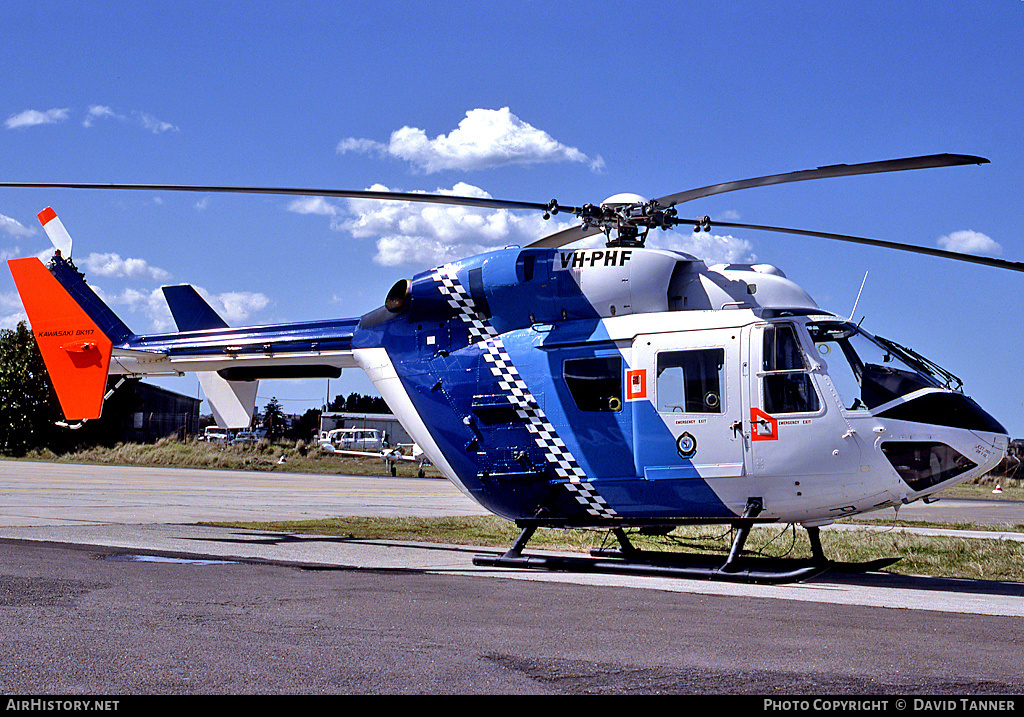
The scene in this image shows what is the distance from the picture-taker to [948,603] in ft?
28.9

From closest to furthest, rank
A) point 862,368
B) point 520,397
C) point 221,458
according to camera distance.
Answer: point 862,368
point 520,397
point 221,458

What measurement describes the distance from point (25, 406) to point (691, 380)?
55411 mm

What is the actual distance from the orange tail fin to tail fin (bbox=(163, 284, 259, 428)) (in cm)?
145

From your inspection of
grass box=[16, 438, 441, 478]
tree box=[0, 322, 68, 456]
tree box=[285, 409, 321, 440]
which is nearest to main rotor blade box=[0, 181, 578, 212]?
grass box=[16, 438, 441, 478]

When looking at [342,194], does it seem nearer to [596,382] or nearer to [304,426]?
[596,382]

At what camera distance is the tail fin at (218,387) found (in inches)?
628

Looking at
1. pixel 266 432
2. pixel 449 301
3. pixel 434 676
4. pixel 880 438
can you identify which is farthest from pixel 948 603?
pixel 266 432

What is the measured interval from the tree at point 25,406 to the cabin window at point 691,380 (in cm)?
5388

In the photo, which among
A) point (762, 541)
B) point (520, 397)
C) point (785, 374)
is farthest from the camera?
point (762, 541)

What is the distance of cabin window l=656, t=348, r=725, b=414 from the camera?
1072 cm

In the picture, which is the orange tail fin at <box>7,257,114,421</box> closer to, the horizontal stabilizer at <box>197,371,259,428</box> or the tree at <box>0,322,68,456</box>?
the horizontal stabilizer at <box>197,371,259,428</box>

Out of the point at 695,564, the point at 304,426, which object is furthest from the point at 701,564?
the point at 304,426

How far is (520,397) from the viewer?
11.8 metres

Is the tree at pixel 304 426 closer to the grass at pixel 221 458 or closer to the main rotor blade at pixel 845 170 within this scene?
the grass at pixel 221 458
